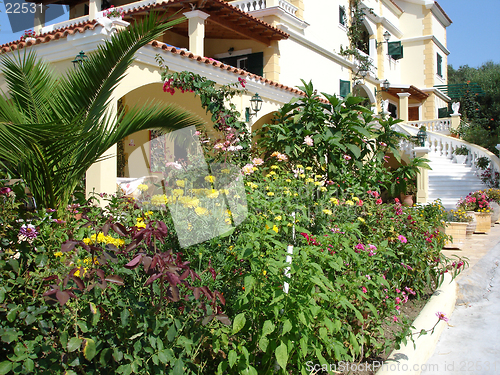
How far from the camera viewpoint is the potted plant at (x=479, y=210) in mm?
10000

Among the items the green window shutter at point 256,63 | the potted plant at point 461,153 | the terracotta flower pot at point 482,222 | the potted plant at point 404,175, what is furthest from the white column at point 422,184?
the green window shutter at point 256,63

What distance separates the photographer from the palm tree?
312 centimetres

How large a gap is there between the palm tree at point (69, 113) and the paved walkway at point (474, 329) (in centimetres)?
325

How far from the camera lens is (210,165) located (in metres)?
4.73

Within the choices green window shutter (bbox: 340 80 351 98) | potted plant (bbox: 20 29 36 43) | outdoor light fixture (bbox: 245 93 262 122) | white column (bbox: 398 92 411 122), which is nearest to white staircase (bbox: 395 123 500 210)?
green window shutter (bbox: 340 80 351 98)

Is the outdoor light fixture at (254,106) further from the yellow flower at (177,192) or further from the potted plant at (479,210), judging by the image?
the yellow flower at (177,192)

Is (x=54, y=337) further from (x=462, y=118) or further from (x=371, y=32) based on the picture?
(x=462, y=118)

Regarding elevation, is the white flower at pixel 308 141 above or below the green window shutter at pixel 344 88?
below

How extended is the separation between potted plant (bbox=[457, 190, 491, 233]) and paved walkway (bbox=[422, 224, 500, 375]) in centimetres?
348

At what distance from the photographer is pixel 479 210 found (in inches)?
415

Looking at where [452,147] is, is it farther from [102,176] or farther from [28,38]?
[28,38]

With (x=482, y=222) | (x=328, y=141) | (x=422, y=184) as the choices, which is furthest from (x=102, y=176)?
(x=422, y=184)

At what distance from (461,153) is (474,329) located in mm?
14462

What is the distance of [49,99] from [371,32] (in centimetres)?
1812
